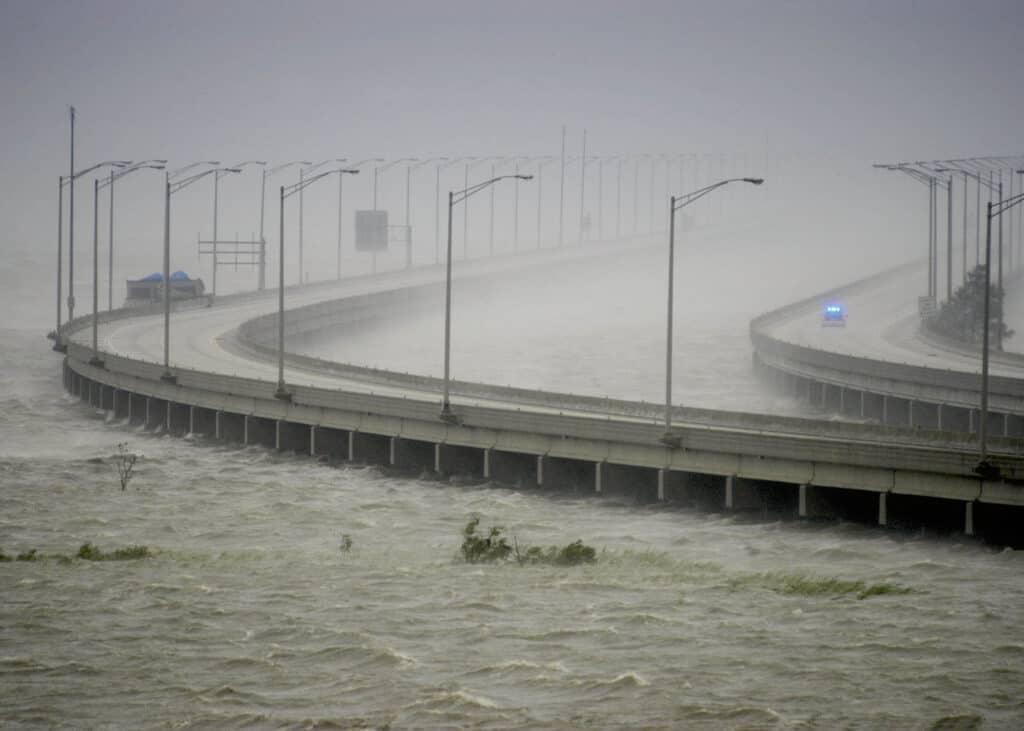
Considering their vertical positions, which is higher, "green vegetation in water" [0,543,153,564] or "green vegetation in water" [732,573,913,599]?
"green vegetation in water" [732,573,913,599]

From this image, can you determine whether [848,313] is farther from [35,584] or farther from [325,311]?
[35,584]

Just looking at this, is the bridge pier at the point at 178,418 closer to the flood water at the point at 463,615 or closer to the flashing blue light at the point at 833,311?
the flood water at the point at 463,615

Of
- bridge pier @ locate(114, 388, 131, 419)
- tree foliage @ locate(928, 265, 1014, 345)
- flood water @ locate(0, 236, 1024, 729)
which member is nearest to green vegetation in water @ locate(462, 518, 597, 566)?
flood water @ locate(0, 236, 1024, 729)

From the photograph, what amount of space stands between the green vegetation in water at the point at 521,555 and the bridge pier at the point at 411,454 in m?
18.7

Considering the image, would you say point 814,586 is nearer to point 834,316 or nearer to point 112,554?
point 112,554

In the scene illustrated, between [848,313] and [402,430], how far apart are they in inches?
Result: 3630

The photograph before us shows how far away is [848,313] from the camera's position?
158m

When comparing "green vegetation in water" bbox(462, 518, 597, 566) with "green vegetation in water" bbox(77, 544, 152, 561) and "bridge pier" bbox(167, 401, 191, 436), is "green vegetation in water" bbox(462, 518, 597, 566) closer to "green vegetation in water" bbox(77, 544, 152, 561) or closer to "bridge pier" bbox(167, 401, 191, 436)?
"green vegetation in water" bbox(77, 544, 152, 561)

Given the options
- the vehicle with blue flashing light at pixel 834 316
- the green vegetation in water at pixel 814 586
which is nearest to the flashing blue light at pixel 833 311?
the vehicle with blue flashing light at pixel 834 316

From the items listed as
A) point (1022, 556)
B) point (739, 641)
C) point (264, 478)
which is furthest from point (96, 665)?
point (264, 478)

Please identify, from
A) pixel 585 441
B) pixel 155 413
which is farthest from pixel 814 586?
pixel 155 413

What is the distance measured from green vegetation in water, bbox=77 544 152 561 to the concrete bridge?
1810 centimetres

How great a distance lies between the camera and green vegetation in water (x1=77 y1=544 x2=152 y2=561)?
52250 millimetres

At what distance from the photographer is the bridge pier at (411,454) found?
235 ft
